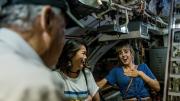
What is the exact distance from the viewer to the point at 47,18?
0.96 meters

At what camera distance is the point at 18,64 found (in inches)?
30.9

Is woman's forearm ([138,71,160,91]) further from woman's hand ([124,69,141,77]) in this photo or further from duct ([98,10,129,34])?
duct ([98,10,129,34])

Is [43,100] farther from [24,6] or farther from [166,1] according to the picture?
[166,1]

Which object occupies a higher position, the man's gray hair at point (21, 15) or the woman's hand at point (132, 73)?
the man's gray hair at point (21, 15)

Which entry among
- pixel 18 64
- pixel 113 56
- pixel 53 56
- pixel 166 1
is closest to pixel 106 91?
pixel 113 56

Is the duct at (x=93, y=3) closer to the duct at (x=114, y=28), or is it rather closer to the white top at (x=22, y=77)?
the duct at (x=114, y=28)

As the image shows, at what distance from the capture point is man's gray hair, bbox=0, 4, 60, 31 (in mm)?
938

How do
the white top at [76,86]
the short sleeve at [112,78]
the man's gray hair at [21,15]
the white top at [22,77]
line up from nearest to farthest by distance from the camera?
the white top at [22,77]
the man's gray hair at [21,15]
the white top at [76,86]
the short sleeve at [112,78]

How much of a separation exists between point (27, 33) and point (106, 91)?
3297 mm

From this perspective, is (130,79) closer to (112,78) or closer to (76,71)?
(112,78)

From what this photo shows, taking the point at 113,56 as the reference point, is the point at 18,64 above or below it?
above

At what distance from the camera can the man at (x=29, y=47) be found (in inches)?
29.4

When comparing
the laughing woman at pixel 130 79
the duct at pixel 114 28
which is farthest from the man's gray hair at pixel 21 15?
the duct at pixel 114 28

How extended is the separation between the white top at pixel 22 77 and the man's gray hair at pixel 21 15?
3.7 inches
